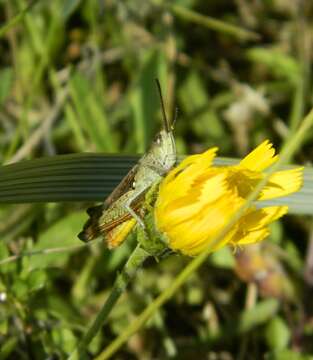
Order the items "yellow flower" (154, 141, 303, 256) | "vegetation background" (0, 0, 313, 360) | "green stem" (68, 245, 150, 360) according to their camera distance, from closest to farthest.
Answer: "yellow flower" (154, 141, 303, 256), "green stem" (68, 245, 150, 360), "vegetation background" (0, 0, 313, 360)

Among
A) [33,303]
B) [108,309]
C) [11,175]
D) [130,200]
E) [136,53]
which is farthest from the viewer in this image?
[136,53]

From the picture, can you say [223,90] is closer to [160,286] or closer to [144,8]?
[144,8]

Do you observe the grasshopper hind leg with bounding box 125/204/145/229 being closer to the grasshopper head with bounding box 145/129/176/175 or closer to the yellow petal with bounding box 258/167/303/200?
the grasshopper head with bounding box 145/129/176/175

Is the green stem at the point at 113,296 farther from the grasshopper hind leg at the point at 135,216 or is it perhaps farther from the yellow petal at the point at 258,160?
the yellow petal at the point at 258,160

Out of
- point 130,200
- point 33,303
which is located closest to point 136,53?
point 33,303

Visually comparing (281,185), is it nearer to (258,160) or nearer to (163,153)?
(258,160)

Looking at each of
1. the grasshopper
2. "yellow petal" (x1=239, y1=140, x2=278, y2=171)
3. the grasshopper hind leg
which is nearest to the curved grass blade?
the grasshopper
